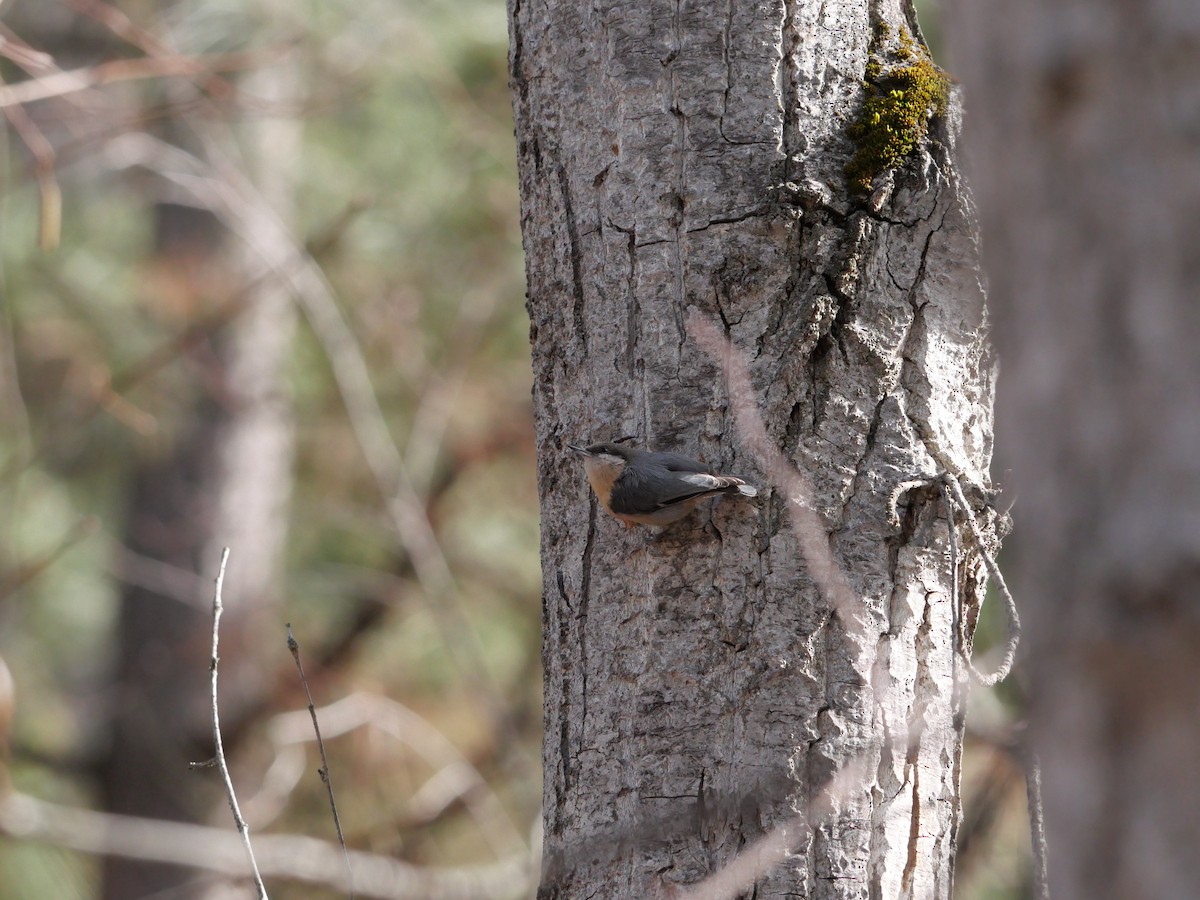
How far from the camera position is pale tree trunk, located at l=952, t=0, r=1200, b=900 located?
0.59 metres

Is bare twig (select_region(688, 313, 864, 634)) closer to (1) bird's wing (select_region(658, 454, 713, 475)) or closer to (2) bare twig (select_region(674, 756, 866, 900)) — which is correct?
(1) bird's wing (select_region(658, 454, 713, 475))

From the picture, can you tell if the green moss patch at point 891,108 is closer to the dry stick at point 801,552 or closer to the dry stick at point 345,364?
the dry stick at point 801,552

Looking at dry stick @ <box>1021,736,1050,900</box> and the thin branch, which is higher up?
the thin branch

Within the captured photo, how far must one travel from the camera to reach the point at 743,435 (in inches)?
52.5

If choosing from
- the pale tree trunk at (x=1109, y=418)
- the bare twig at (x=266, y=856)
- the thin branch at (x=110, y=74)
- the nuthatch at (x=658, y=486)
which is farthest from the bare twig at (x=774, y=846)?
the thin branch at (x=110, y=74)

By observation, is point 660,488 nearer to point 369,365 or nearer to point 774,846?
point 774,846

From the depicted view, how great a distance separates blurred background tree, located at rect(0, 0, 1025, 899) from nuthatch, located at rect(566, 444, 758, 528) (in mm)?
2773

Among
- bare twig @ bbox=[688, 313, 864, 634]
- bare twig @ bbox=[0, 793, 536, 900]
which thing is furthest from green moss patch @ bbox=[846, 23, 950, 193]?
bare twig @ bbox=[0, 793, 536, 900]

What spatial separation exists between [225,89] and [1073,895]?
3.34 metres

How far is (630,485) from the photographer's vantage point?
1.27 m

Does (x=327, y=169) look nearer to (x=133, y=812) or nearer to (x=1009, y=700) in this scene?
(x=133, y=812)

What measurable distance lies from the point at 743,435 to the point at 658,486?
14cm

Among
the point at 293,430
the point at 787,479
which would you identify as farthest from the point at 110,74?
the point at 293,430

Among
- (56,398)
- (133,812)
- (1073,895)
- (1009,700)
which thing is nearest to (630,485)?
(1073,895)
